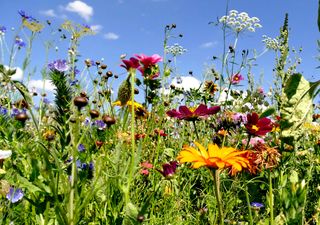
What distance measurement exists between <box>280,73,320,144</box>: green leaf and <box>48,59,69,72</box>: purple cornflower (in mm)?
998

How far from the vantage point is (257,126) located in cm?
155

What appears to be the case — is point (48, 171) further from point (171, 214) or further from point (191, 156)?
point (171, 214)

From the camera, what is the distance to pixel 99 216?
154 cm

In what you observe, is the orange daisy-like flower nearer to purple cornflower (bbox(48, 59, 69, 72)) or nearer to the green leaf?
the green leaf

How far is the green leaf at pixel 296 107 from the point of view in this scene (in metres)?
0.66

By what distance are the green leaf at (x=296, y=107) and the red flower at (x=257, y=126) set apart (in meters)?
0.82

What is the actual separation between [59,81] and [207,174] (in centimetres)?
127

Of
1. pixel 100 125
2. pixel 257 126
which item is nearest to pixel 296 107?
pixel 257 126

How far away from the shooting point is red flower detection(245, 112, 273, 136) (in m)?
1.52

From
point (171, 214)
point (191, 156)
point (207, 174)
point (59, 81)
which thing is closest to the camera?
point (191, 156)

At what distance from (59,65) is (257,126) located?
80 centimetres

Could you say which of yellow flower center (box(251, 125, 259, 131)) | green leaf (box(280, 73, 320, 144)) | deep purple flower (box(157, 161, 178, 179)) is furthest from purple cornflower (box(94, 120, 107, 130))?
green leaf (box(280, 73, 320, 144))

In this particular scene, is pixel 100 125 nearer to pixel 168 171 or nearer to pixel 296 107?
pixel 168 171

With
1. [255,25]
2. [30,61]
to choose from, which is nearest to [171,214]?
[255,25]
